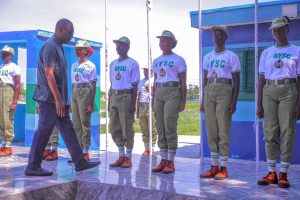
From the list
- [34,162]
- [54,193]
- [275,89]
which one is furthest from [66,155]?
[275,89]

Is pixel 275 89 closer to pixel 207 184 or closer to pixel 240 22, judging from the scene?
pixel 207 184

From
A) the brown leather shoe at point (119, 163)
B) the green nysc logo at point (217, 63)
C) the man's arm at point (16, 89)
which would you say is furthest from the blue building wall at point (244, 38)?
the man's arm at point (16, 89)

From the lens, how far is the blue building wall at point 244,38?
726cm

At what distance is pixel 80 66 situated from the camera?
22.9 feet

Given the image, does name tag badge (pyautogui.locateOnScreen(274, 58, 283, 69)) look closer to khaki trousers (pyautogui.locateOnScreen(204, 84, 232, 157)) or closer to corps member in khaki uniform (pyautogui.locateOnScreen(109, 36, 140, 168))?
khaki trousers (pyautogui.locateOnScreen(204, 84, 232, 157))

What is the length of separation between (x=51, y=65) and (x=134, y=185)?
5.96ft

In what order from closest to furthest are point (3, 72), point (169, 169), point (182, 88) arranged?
point (182, 88), point (169, 169), point (3, 72)

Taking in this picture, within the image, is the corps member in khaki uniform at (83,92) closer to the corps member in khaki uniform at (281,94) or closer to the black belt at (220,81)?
the black belt at (220,81)

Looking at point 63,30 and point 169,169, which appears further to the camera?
point 169,169

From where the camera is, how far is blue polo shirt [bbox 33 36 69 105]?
5512mm

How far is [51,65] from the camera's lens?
18.0ft

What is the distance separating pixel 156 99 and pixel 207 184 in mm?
1428

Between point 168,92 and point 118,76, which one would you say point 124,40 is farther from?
point 168,92

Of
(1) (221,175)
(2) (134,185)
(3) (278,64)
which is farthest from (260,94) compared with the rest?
(2) (134,185)
